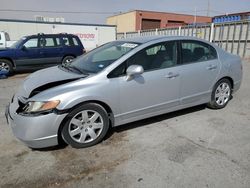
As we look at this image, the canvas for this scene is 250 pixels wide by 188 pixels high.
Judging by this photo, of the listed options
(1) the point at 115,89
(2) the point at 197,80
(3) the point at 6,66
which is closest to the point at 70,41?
(3) the point at 6,66

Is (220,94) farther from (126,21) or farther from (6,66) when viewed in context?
(126,21)

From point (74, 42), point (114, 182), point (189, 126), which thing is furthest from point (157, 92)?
point (74, 42)

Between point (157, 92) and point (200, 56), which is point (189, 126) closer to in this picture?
point (157, 92)

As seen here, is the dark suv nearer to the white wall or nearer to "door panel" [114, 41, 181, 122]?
"door panel" [114, 41, 181, 122]

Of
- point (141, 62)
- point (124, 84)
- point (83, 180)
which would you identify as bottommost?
point (83, 180)

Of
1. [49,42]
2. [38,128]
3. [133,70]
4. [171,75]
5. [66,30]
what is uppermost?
[66,30]

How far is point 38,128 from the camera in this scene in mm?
2840

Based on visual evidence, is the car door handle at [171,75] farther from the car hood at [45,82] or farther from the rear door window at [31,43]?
the rear door window at [31,43]

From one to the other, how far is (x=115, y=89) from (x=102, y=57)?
1.05 metres

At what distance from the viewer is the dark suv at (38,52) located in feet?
30.0

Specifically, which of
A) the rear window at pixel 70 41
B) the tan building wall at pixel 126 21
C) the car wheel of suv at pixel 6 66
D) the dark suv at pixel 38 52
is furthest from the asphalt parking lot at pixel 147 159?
the tan building wall at pixel 126 21

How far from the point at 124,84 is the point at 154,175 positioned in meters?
1.37

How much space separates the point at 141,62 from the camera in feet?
11.7

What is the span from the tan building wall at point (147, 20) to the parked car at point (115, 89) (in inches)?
1259
